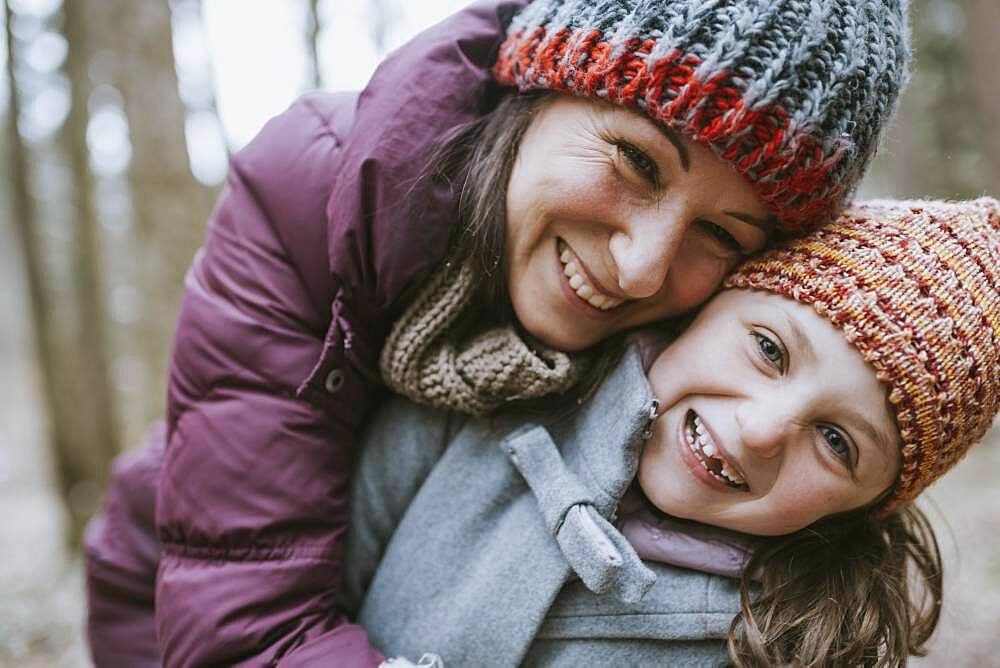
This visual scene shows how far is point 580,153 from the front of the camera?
1.69 m

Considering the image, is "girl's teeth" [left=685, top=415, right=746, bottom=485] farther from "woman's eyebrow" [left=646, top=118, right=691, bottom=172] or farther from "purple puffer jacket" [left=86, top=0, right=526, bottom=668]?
"purple puffer jacket" [left=86, top=0, right=526, bottom=668]

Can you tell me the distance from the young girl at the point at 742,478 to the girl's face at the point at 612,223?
112mm

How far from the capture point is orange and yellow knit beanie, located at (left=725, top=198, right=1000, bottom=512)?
5.16 ft

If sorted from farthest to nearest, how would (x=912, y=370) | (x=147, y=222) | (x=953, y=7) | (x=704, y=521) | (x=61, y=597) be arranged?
(x=953, y=7) < (x=61, y=597) < (x=147, y=222) < (x=704, y=521) < (x=912, y=370)

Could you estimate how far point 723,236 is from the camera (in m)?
1.77

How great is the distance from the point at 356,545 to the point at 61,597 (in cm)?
416

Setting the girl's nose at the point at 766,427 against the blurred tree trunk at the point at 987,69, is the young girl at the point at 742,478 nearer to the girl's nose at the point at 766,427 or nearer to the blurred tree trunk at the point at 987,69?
the girl's nose at the point at 766,427

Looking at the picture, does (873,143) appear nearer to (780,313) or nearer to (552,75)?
(780,313)

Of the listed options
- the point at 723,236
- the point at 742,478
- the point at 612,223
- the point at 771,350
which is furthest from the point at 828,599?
the point at 612,223

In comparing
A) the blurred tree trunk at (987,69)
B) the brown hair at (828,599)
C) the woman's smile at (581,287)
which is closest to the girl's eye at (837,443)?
the brown hair at (828,599)

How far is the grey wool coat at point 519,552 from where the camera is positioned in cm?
175

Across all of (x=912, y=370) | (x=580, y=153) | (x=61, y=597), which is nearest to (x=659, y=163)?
(x=580, y=153)

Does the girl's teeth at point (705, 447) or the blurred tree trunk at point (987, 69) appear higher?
the blurred tree trunk at point (987, 69)

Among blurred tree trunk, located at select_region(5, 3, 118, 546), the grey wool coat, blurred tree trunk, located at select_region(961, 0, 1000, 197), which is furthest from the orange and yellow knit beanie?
blurred tree trunk, located at select_region(5, 3, 118, 546)
